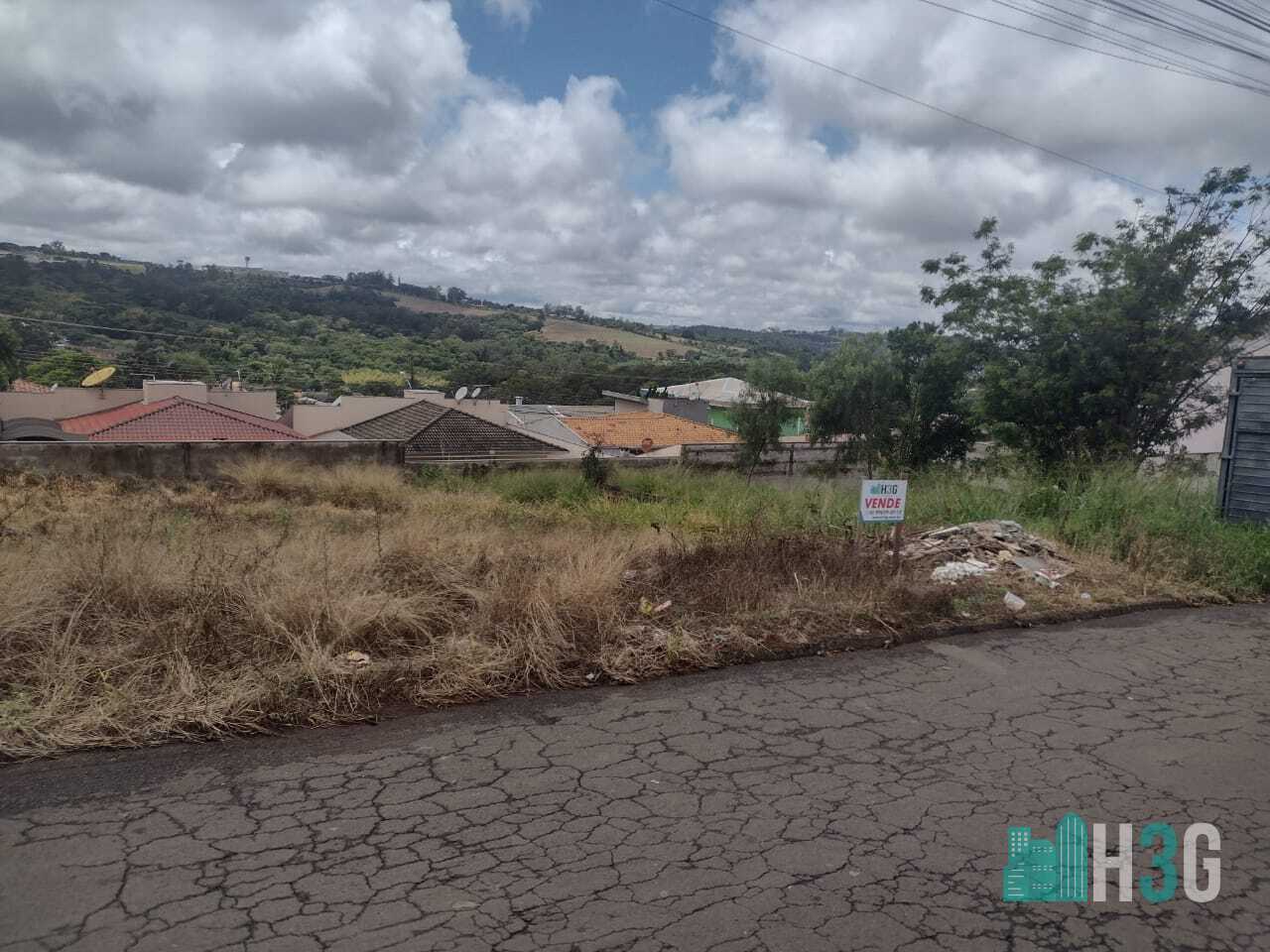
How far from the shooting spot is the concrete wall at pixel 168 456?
14875 mm

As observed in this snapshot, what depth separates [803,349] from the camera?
38.5m

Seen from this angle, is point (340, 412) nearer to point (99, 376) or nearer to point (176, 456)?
point (99, 376)

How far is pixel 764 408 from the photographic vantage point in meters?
32.9

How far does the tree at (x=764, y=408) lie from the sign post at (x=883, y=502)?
21.8 metres

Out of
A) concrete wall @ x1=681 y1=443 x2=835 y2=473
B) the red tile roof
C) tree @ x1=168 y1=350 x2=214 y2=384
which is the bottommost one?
the red tile roof

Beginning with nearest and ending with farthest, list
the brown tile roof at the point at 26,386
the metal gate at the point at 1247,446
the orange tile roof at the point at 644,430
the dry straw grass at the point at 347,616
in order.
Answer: the dry straw grass at the point at 347,616 < the metal gate at the point at 1247,446 < the brown tile roof at the point at 26,386 < the orange tile roof at the point at 644,430

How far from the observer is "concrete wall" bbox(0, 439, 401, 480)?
48.8 feet

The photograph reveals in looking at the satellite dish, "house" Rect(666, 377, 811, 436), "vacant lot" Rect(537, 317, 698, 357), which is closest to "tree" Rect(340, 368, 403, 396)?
the satellite dish

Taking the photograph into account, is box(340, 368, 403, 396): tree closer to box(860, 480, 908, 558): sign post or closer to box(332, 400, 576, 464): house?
box(332, 400, 576, 464): house

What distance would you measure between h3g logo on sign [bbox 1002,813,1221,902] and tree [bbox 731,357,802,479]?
25584 millimetres

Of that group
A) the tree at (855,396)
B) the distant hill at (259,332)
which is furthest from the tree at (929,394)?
the distant hill at (259,332)

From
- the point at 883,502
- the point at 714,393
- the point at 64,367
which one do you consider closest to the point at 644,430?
the point at 714,393

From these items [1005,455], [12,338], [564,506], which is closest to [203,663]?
[564,506]

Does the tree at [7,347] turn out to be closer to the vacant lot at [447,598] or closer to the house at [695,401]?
the house at [695,401]
